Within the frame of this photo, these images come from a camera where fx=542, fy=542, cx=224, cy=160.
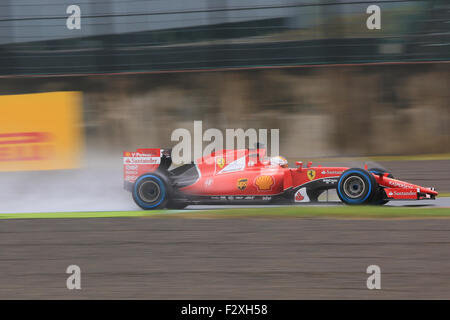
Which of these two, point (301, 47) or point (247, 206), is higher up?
point (301, 47)

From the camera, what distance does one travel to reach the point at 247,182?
819cm

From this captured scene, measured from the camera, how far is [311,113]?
13.9 metres

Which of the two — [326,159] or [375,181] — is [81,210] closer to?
[375,181]

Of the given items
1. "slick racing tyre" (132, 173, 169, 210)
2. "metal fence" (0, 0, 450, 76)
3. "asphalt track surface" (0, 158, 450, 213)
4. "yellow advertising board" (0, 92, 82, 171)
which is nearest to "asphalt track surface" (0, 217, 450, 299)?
"slick racing tyre" (132, 173, 169, 210)

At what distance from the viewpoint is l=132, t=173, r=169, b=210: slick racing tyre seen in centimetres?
850

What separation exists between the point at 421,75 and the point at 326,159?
3.30 m

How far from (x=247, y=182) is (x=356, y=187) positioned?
5.26 feet

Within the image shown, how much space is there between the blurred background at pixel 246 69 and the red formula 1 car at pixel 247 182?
512 cm

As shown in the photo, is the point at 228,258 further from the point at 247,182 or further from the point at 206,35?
the point at 206,35

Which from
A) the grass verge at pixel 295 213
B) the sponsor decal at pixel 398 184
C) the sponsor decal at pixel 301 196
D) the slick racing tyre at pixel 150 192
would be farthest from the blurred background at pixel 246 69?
the sponsor decal at pixel 398 184

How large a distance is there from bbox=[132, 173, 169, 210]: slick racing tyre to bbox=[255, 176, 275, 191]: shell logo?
4.76 feet

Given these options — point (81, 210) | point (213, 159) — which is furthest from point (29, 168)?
point (213, 159)

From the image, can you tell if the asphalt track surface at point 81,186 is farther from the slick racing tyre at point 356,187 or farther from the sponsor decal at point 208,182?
the slick racing tyre at point 356,187
